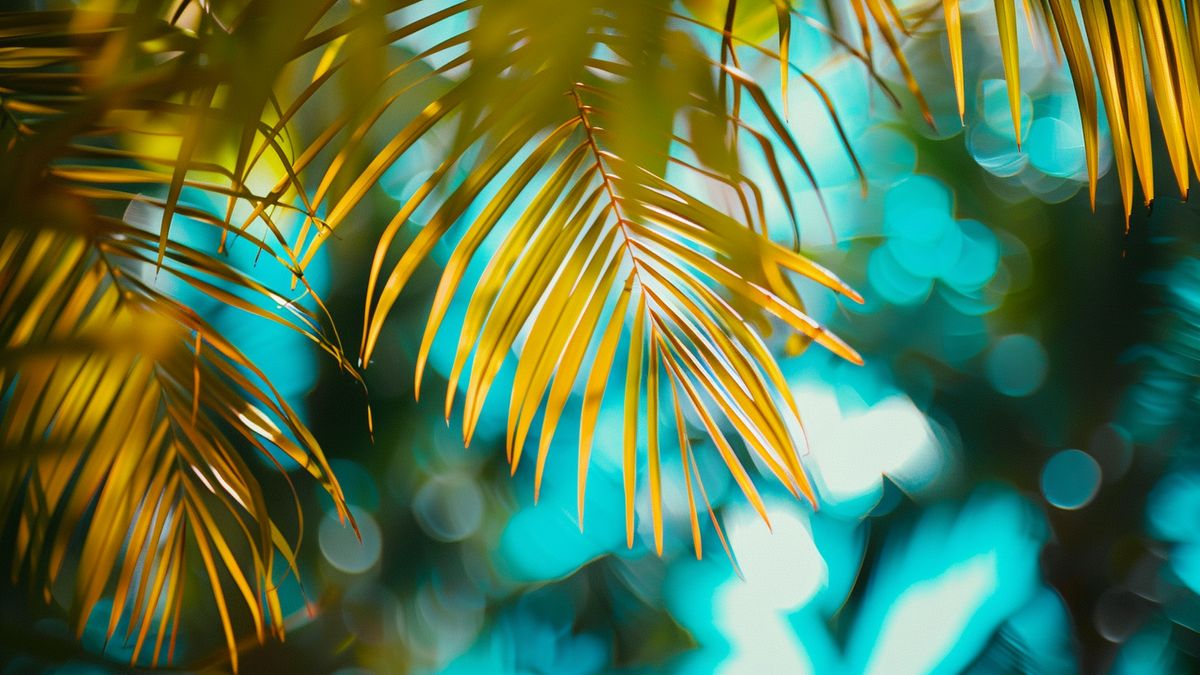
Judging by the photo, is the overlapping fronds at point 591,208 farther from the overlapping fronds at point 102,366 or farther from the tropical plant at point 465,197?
the overlapping fronds at point 102,366

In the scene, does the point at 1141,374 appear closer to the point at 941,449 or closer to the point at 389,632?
the point at 941,449

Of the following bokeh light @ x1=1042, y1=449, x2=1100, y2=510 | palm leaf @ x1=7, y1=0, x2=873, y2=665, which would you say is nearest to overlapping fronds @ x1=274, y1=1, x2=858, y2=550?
palm leaf @ x1=7, y1=0, x2=873, y2=665

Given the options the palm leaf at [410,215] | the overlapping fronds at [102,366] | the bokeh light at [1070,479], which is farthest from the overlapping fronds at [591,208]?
the bokeh light at [1070,479]

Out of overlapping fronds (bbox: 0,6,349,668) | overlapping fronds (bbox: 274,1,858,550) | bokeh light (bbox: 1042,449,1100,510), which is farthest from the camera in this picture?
bokeh light (bbox: 1042,449,1100,510)

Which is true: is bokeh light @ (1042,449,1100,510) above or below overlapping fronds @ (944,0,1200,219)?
below

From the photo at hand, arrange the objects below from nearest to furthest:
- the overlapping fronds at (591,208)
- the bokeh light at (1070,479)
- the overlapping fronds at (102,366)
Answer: the overlapping fronds at (591,208) < the overlapping fronds at (102,366) < the bokeh light at (1070,479)

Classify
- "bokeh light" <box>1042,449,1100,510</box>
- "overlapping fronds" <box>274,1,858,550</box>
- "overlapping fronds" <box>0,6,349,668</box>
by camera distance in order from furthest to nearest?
"bokeh light" <box>1042,449,1100,510</box> < "overlapping fronds" <box>0,6,349,668</box> < "overlapping fronds" <box>274,1,858,550</box>

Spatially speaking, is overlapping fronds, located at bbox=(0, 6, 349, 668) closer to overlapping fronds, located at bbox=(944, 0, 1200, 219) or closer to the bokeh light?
overlapping fronds, located at bbox=(944, 0, 1200, 219)

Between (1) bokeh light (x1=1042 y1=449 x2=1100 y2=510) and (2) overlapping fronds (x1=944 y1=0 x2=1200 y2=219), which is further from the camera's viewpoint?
(1) bokeh light (x1=1042 y1=449 x2=1100 y2=510)
